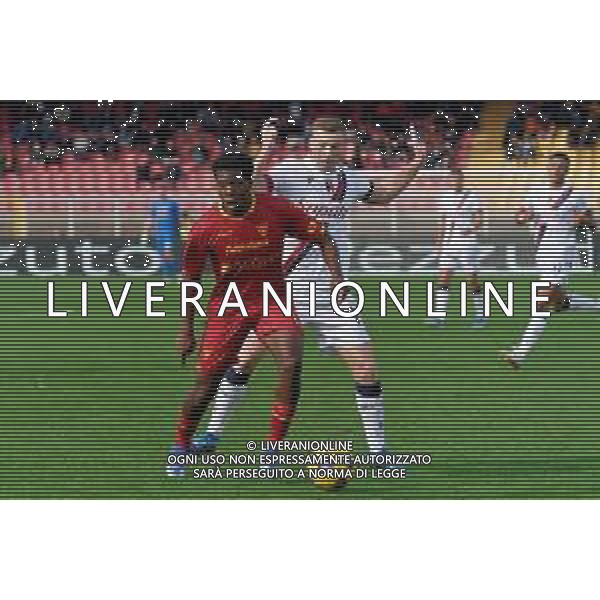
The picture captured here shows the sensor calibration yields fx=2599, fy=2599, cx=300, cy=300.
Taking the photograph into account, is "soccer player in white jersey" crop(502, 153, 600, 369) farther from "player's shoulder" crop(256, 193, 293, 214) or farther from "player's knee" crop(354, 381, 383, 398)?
"player's shoulder" crop(256, 193, 293, 214)

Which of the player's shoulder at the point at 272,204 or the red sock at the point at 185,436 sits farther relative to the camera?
the red sock at the point at 185,436

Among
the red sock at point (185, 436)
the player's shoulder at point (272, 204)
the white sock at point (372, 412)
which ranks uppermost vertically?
the player's shoulder at point (272, 204)

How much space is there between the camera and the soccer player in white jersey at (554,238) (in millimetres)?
16047

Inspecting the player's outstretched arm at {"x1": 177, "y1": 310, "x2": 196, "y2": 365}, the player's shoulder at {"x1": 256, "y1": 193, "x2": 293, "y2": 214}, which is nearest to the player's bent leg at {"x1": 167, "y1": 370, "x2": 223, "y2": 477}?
the player's outstretched arm at {"x1": 177, "y1": 310, "x2": 196, "y2": 365}

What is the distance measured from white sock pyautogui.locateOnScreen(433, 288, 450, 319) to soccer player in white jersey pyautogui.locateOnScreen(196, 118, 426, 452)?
0.47 meters

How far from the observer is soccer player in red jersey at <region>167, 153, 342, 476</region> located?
16.0 m

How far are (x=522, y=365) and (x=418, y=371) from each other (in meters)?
0.65

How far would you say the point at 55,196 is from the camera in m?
16.0

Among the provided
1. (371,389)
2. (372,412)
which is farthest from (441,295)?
(372,412)

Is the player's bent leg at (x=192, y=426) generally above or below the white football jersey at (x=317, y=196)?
below

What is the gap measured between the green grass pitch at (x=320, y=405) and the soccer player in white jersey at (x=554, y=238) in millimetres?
75

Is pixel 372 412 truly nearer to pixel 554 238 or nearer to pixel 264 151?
pixel 554 238

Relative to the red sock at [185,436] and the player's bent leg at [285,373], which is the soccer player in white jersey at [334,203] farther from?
the red sock at [185,436]

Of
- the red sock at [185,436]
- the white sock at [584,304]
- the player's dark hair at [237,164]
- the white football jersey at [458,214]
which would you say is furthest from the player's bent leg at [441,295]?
the red sock at [185,436]
